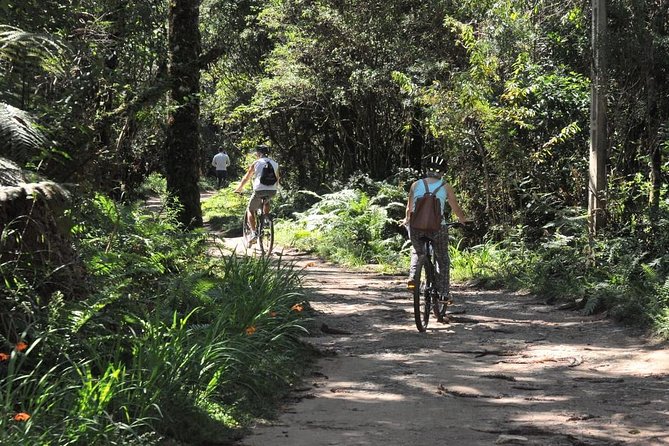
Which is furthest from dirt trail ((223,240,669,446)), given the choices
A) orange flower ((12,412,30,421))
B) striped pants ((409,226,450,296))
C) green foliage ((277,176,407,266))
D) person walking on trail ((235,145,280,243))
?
green foliage ((277,176,407,266))

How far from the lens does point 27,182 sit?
17.5 feet

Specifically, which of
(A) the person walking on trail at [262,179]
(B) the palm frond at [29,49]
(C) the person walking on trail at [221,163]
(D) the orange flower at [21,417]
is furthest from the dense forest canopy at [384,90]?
(C) the person walking on trail at [221,163]

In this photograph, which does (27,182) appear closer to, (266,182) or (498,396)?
(498,396)

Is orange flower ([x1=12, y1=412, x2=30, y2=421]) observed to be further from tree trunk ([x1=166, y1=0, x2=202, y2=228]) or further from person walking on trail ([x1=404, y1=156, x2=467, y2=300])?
tree trunk ([x1=166, y1=0, x2=202, y2=228])

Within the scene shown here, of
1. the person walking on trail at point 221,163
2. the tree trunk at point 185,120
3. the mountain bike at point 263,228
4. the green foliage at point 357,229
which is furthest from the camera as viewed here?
the person walking on trail at point 221,163

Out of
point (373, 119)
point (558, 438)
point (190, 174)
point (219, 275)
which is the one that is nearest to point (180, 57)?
point (190, 174)

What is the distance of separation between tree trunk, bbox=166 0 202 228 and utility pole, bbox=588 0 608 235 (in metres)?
5.90

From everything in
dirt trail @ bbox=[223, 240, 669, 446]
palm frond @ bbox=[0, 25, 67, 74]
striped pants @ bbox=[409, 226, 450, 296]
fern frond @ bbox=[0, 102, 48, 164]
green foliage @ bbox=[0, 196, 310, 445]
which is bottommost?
dirt trail @ bbox=[223, 240, 669, 446]

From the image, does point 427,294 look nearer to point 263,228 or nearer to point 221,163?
point 263,228

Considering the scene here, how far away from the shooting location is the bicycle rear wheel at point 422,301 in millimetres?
10008

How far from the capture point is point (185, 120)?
13.3m

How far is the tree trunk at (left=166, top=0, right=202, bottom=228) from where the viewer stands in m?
12.9

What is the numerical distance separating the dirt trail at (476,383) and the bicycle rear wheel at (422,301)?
15cm

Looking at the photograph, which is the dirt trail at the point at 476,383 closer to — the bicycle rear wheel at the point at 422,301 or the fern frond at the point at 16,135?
the bicycle rear wheel at the point at 422,301
